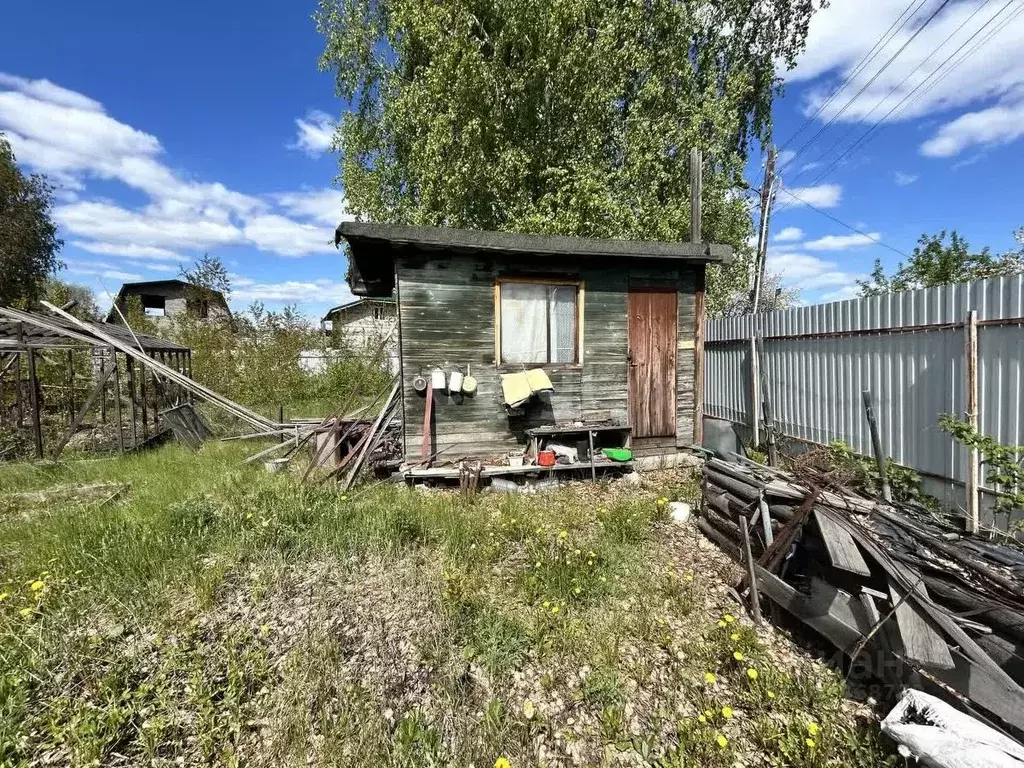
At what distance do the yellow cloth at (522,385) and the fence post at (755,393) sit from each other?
3.97 meters

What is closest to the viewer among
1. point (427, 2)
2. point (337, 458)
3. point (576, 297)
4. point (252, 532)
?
point (252, 532)

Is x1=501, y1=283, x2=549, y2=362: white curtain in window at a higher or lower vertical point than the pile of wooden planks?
higher

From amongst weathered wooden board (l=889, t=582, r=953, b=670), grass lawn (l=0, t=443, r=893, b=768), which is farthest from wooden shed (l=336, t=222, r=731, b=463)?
weathered wooden board (l=889, t=582, r=953, b=670)

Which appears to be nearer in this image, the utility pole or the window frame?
the window frame

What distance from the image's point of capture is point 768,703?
260cm

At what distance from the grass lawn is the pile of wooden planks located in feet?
1.17

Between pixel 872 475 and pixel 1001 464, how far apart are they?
4.97 ft

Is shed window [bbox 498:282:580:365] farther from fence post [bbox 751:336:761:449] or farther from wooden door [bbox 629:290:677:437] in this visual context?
fence post [bbox 751:336:761:449]

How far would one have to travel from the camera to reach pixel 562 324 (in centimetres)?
662

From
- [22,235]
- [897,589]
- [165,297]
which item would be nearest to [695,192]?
[897,589]

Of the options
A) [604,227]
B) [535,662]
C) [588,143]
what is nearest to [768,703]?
[535,662]

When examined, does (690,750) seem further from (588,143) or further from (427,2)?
(427,2)

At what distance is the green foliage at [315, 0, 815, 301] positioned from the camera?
11.9 meters

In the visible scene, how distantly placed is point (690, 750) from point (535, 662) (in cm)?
98
